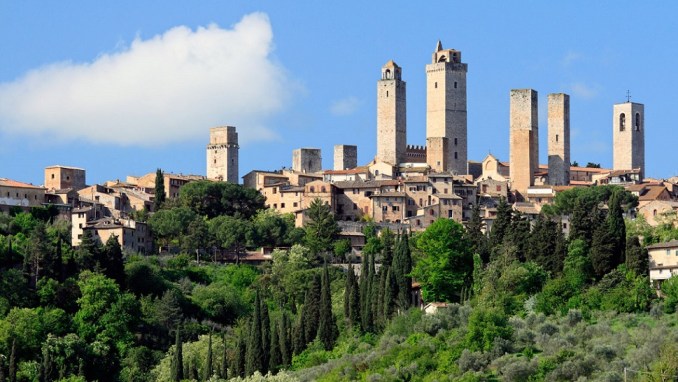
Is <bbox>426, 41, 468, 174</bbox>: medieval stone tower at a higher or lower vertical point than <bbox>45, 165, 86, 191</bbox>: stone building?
higher

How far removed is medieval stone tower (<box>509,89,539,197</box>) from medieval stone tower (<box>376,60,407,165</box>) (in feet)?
20.5

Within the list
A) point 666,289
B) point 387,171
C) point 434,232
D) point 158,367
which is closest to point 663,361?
point 666,289

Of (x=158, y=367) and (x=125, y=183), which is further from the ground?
(x=125, y=183)

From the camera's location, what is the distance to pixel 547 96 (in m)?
106

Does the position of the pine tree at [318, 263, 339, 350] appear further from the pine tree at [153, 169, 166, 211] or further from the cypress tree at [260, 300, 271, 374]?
the pine tree at [153, 169, 166, 211]

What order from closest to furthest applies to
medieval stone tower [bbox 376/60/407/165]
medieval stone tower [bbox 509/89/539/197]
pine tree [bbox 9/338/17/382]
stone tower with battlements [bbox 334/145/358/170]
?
pine tree [bbox 9/338/17/382] → medieval stone tower [bbox 509/89/539/197] → medieval stone tower [bbox 376/60/407/165] → stone tower with battlements [bbox 334/145/358/170]

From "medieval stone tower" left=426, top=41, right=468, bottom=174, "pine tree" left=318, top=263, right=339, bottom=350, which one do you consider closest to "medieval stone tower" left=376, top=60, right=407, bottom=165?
"medieval stone tower" left=426, top=41, right=468, bottom=174

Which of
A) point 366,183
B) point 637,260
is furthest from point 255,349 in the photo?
point 366,183

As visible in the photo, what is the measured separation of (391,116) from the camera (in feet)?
347

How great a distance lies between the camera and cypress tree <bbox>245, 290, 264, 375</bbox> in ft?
205

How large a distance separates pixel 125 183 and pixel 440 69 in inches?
759

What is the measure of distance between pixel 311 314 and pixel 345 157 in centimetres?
4130

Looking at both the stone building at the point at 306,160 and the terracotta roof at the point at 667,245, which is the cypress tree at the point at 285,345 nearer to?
the terracotta roof at the point at 667,245

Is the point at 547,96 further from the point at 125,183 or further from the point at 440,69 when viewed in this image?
the point at 125,183
